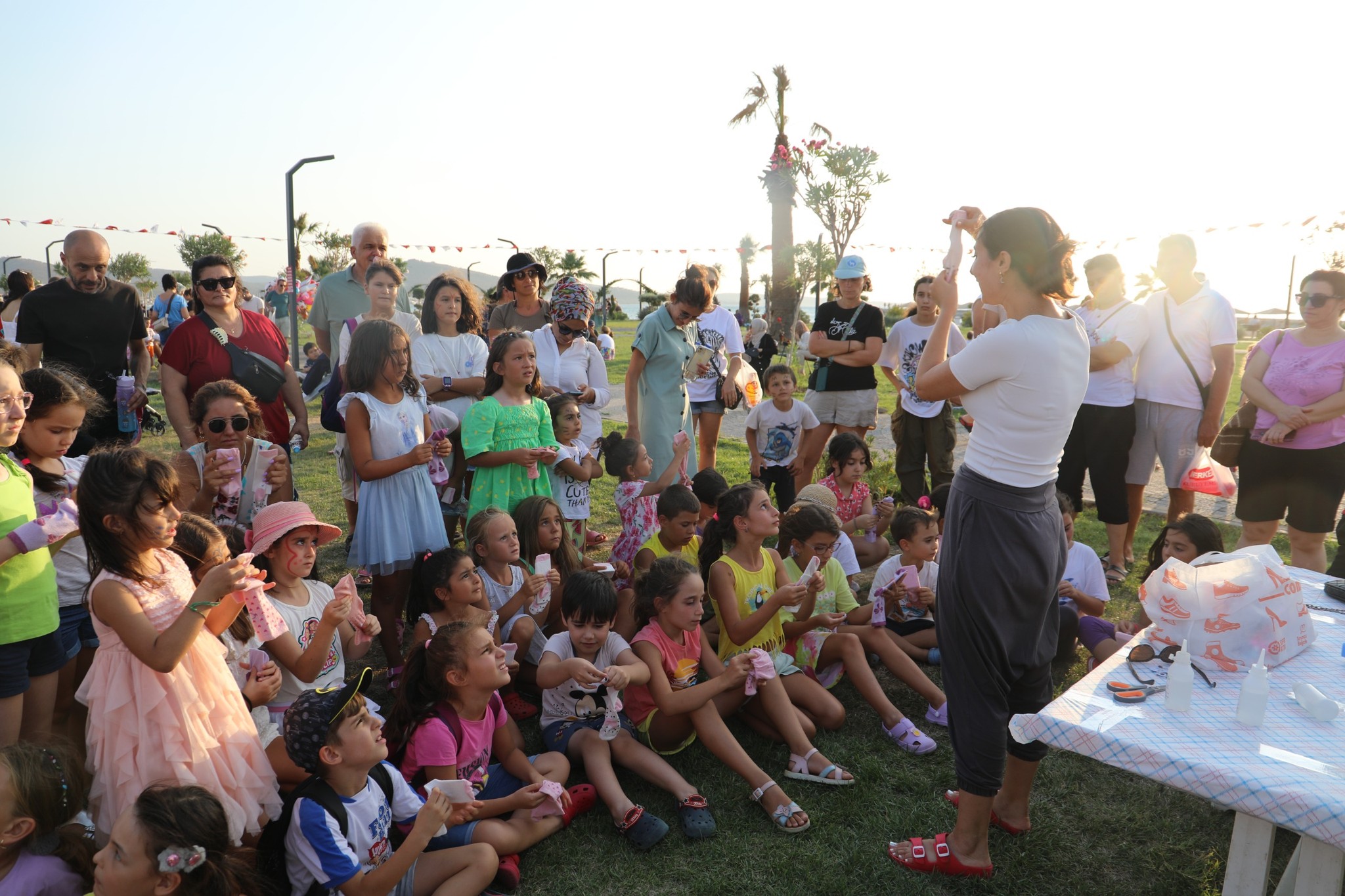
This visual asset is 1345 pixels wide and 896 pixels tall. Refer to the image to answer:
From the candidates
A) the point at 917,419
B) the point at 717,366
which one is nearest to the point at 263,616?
the point at 717,366

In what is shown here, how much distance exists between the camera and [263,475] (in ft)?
12.4

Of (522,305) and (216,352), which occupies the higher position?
(522,305)

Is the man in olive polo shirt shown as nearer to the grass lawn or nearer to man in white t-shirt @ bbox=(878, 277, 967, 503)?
the grass lawn

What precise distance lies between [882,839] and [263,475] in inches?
116

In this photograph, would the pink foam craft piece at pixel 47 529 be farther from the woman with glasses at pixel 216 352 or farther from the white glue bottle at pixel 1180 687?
the white glue bottle at pixel 1180 687

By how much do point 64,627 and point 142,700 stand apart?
89 cm

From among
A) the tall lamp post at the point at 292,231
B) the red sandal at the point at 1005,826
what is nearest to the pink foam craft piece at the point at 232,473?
the red sandal at the point at 1005,826

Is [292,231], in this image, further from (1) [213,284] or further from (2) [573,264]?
(2) [573,264]

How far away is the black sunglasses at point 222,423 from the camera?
365cm

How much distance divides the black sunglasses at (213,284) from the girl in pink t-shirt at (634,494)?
221 centimetres

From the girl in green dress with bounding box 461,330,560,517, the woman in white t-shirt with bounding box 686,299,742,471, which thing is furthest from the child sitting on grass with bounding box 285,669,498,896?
the woman in white t-shirt with bounding box 686,299,742,471

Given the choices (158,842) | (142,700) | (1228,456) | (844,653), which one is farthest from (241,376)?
(1228,456)

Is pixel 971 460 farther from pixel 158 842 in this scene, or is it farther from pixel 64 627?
pixel 64 627

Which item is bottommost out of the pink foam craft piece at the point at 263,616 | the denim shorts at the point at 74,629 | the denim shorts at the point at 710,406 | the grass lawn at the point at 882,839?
the grass lawn at the point at 882,839
